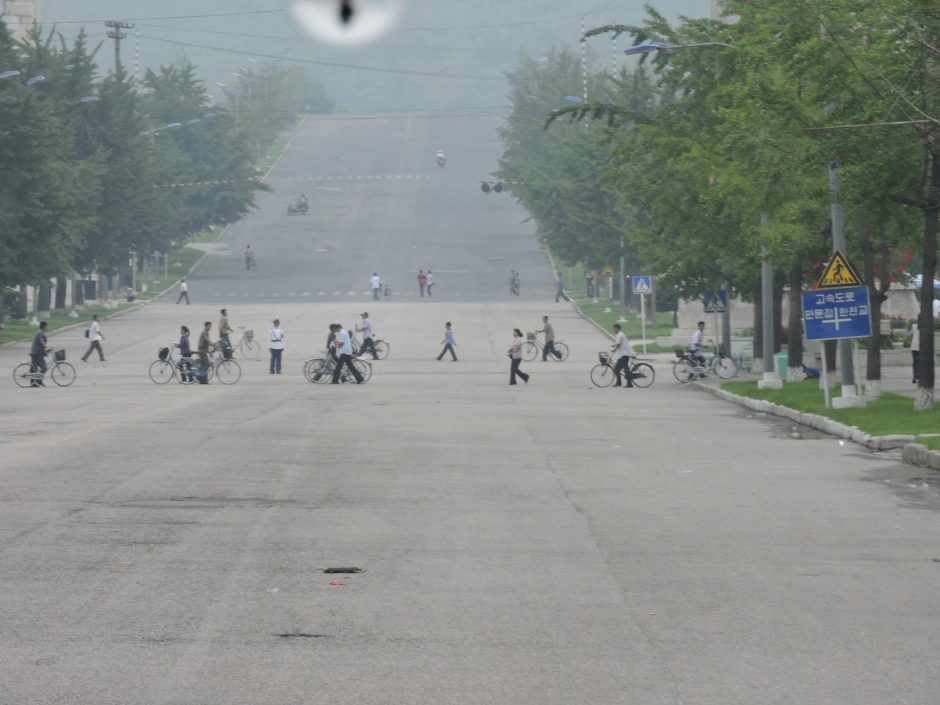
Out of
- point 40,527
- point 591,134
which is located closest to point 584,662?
point 40,527

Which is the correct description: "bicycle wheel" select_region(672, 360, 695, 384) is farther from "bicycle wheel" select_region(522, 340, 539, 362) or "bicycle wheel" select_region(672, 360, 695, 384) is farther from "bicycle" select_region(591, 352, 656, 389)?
"bicycle wheel" select_region(522, 340, 539, 362)

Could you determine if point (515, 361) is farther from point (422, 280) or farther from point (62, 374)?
point (422, 280)

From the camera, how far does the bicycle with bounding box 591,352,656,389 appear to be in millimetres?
42500

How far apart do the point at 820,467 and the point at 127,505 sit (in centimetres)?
897

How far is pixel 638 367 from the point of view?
42.7 metres

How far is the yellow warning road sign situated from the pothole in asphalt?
51.5 ft

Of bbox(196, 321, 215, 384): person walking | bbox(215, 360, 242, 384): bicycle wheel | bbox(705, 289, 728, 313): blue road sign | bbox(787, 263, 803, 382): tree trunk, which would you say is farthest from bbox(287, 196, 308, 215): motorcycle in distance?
bbox(787, 263, 803, 382): tree trunk

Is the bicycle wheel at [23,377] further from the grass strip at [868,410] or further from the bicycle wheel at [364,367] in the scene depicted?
the grass strip at [868,410]

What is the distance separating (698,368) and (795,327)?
5.42 meters

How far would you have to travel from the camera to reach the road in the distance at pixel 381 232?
10075 cm

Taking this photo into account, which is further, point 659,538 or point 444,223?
point 444,223

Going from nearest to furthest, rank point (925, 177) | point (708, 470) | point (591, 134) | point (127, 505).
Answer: point (127, 505) < point (708, 470) < point (925, 177) < point (591, 134)

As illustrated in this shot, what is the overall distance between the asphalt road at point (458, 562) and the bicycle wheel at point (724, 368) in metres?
14.1

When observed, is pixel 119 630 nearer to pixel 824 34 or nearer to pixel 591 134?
pixel 824 34
